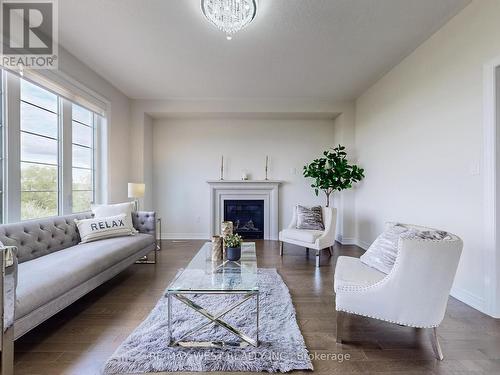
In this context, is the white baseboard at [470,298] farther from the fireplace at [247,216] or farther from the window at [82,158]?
the window at [82,158]

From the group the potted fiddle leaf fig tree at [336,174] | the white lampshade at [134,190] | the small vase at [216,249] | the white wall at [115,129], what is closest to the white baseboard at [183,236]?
the white wall at [115,129]

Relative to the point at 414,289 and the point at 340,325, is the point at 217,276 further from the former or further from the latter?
the point at 414,289

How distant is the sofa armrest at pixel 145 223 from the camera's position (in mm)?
3592

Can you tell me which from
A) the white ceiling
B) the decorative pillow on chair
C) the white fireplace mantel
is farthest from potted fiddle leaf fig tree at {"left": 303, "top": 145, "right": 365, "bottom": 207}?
the white ceiling

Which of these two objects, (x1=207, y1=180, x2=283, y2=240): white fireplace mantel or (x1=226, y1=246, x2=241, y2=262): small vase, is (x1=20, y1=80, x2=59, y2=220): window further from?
(x1=207, y1=180, x2=283, y2=240): white fireplace mantel

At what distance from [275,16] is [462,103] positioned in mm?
2029

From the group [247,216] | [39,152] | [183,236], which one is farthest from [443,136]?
[183,236]

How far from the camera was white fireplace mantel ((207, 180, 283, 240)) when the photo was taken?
525 centimetres

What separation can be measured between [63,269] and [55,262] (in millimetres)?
236

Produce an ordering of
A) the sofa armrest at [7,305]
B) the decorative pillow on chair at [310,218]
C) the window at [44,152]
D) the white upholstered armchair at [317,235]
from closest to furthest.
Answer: the sofa armrest at [7,305]
the window at [44,152]
the white upholstered armchair at [317,235]
the decorative pillow on chair at [310,218]

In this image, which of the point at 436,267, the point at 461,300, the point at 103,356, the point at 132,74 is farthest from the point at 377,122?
the point at 103,356

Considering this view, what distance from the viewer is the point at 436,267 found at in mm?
1596

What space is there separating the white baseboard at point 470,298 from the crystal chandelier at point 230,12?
3.29 metres

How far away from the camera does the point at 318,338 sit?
73.4 inches
